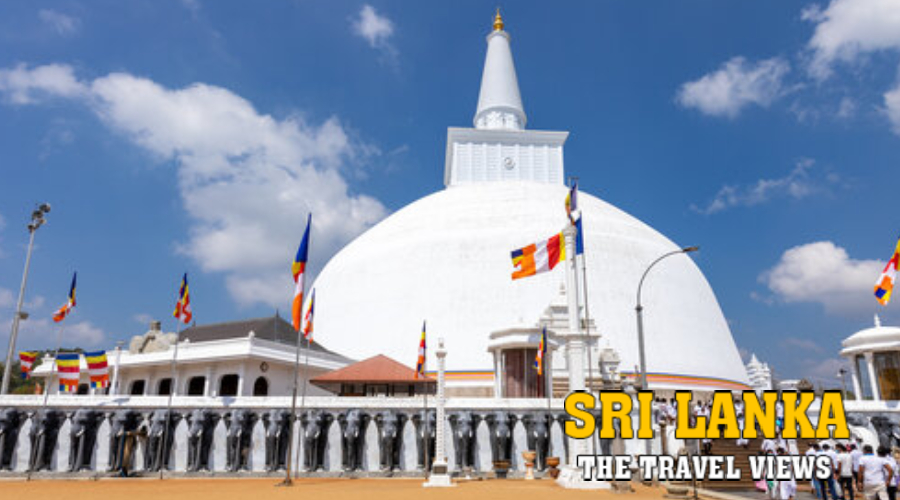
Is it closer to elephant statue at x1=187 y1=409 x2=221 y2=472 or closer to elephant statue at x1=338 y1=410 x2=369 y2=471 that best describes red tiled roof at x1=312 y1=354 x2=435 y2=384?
elephant statue at x1=338 y1=410 x2=369 y2=471

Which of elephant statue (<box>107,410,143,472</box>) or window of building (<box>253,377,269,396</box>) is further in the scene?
window of building (<box>253,377,269,396</box>)

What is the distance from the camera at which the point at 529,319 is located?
36.2 m

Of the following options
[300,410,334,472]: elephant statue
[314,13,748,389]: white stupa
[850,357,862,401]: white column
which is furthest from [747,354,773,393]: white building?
[300,410,334,472]: elephant statue


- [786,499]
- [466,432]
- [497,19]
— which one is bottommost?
[786,499]

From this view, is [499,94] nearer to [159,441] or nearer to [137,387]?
[137,387]

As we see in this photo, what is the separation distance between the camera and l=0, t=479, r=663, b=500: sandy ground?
14.8m

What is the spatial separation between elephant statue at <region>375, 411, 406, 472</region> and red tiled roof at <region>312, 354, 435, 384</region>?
496 cm

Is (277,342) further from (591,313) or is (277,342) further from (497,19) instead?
(497,19)

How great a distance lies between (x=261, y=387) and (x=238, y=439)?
11564 mm

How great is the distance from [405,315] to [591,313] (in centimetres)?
1206

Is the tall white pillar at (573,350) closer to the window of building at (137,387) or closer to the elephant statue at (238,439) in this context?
the elephant statue at (238,439)

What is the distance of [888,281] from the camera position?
24641 millimetres

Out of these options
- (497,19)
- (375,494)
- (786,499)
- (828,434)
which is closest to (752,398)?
(786,499)

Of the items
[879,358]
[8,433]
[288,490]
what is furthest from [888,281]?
[8,433]
